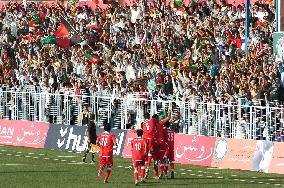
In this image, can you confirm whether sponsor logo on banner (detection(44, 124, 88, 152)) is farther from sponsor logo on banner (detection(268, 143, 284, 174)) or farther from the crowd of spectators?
sponsor logo on banner (detection(268, 143, 284, 174))

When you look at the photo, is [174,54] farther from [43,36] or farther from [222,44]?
[43,36]

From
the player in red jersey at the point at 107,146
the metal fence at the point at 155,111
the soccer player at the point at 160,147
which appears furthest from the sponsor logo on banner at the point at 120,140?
the player in red jersey at the point at 107,146

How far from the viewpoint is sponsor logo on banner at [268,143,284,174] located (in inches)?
1551

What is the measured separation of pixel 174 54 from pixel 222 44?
2634 mm

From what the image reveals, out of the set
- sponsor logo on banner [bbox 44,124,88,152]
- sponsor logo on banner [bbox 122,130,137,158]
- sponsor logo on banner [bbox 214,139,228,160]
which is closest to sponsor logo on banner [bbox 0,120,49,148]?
sponsor logo on banner [bbox 44,124,88,152]

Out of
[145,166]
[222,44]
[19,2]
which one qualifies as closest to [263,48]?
[222,44]

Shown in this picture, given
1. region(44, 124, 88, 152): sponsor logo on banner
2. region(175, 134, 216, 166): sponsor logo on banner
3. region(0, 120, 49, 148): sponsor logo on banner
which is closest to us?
region(175, 134, 216, 166): sponsor logo on banner

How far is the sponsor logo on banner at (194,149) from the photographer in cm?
4262

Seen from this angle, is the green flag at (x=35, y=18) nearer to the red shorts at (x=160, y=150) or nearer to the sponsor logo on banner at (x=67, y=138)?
the sponsor logo on banner at (x=67, y=138)

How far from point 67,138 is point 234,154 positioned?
9967 millimetres

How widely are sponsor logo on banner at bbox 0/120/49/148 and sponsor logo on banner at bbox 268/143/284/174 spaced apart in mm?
13630

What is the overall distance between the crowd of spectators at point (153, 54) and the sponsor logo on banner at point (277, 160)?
2.05 metres

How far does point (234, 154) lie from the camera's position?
4159cm

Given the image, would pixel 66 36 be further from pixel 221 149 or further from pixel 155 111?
pixel 221 149
